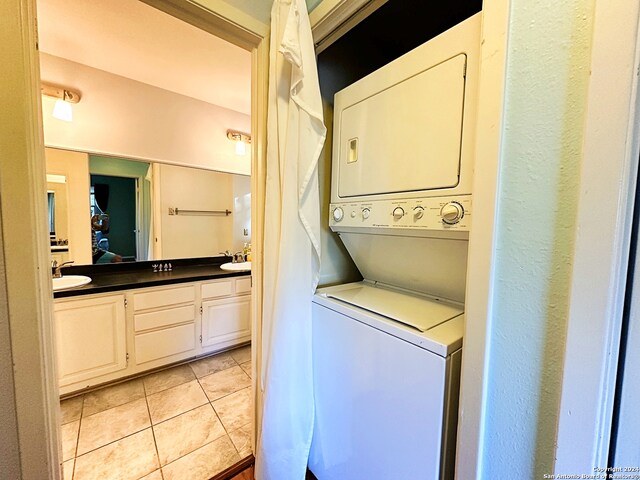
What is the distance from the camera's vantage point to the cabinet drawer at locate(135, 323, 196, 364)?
212cm

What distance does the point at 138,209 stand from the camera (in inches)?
98.2

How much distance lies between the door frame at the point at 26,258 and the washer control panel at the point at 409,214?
1.06 m

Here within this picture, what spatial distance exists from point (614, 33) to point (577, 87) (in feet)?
0.27

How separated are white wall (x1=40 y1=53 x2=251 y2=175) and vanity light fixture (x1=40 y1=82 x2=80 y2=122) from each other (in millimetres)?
48

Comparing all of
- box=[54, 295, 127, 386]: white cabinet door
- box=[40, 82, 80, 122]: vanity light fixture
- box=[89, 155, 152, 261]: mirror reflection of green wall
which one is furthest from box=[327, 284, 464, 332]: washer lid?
box=[40, 82, 80, 122]: vanity light fixture

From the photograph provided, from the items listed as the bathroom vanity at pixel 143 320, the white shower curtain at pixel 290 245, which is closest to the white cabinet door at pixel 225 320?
the bathroom vanity at pixel 143 320

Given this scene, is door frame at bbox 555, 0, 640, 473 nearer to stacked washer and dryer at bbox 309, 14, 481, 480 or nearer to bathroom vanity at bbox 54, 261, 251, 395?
stacked washer and dryer at bbox 309, 14, 481, 480

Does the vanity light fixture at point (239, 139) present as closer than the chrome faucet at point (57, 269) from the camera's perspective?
No

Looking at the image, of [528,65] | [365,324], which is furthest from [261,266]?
[528,65]

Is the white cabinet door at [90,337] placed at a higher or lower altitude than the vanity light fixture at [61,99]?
lower

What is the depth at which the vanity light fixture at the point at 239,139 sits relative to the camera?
2926mm

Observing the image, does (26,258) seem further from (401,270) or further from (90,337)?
(90,337)

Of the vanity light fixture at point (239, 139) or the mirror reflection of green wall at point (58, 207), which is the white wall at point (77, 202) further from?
the vanity light fixture at point (239, 139)

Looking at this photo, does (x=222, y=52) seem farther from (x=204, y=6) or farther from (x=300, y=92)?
(x=300, y=92)
